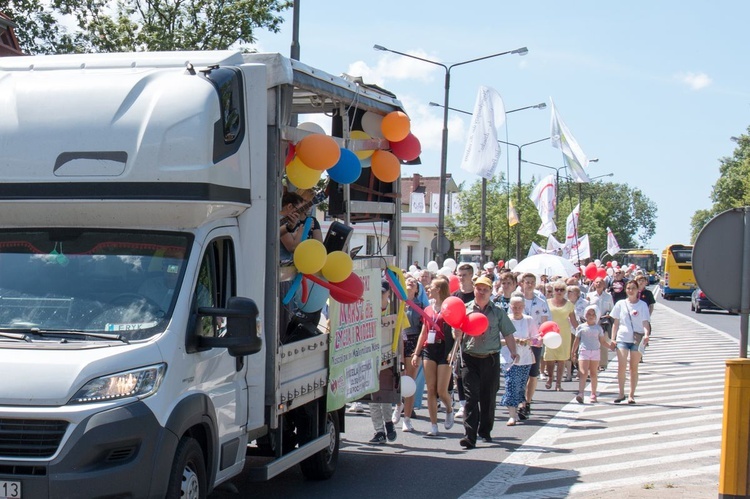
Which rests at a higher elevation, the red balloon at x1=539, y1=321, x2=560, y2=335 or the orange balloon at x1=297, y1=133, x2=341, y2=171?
the orange balloon at x1=297, y1=133, x2=341, y2=171

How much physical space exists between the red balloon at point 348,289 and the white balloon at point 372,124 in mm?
1887

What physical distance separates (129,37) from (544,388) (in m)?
14.7

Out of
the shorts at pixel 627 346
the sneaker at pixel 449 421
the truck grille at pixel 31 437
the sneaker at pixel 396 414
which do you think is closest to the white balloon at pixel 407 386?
the sneaker at pixel 449 421

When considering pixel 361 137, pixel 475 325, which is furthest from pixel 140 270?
pixel 475 325

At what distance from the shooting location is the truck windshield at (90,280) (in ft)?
19.4

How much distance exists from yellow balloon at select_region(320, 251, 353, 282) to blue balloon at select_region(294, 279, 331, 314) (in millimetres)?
119

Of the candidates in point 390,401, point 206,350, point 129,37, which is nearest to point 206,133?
point 206,350

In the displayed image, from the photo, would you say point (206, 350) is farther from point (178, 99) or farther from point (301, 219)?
point (301, 219)

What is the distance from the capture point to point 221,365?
6.55 meters

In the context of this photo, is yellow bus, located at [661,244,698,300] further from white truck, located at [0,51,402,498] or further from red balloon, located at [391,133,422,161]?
white truck, located at [0,51,402,498]

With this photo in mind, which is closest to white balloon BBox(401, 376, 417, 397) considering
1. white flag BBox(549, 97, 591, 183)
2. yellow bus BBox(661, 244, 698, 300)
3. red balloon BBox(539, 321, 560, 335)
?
red balloon BBox(539, 321, 560, 335)

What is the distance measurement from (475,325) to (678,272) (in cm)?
5540

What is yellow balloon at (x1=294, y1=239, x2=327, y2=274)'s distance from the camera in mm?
7648

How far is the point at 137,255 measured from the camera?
20.5 feet
